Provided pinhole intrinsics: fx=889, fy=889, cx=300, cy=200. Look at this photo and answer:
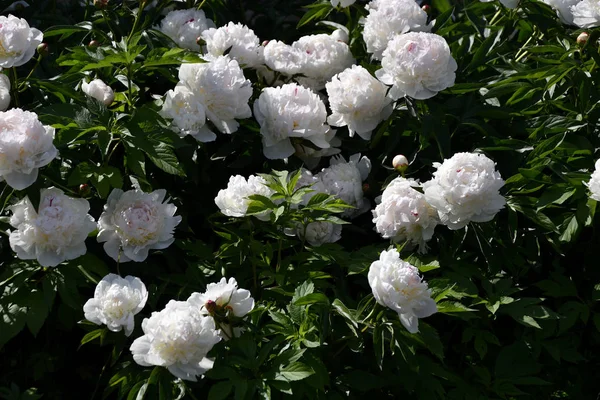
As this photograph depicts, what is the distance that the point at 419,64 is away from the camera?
2.41m

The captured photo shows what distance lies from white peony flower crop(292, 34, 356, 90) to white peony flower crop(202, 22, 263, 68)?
0.45 ft

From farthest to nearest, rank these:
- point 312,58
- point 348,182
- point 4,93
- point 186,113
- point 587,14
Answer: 1. point 312,58
2. point 587,14
3. point 348,182
4. point 186,113
5. point 4,93

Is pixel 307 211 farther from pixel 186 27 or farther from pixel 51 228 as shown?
pixel 186 27

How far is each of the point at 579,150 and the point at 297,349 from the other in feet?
3.38

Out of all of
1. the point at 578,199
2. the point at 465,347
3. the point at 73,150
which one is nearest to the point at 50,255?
the point at 73,150

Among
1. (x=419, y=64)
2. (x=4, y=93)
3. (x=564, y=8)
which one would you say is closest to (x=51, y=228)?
(x=4, y=93)

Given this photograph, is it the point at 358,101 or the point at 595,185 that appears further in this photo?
the point at 358,101

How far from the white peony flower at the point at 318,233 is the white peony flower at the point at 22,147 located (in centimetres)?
68

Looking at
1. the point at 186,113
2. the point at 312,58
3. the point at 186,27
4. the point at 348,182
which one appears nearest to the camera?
the point at 186,113

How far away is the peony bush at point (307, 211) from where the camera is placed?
6.64 ft

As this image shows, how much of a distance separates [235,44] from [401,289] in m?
1.10

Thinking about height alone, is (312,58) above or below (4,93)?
below

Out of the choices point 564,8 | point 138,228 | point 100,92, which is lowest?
point 138,228

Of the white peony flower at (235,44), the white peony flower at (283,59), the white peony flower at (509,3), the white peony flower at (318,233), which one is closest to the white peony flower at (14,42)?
the white peony flower at (235,44)
